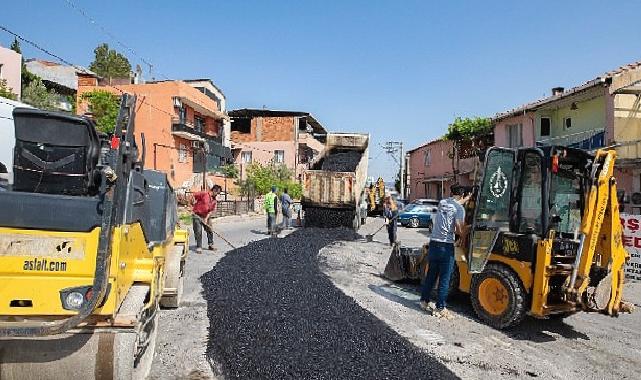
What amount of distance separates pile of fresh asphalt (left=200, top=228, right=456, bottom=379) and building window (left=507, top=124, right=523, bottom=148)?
19.1 metres

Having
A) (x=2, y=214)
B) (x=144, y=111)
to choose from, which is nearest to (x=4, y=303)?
(x=2, y=214)

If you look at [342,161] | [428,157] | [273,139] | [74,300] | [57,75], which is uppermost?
[57,75]

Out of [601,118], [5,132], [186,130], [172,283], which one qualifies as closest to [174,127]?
[186,130]

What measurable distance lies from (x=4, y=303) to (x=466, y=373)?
357 cm

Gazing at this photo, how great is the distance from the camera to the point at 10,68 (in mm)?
26922

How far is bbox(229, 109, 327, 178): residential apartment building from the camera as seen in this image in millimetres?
44625

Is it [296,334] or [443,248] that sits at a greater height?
[443,248]

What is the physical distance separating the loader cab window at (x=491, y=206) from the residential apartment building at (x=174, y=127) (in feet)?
81.5

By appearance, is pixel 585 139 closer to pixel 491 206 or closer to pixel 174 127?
pixel 491 206

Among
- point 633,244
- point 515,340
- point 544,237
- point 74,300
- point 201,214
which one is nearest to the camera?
point 74,300

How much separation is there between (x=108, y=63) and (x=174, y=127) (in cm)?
2504

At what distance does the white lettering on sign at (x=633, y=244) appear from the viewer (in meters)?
9.00

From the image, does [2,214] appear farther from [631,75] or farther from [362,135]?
[631,75]

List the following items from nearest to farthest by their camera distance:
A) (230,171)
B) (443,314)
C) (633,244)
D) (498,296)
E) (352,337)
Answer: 1. (352,337)
2. (498,296)
3. (443,314)
4. (633,244)
5. (230,171)
